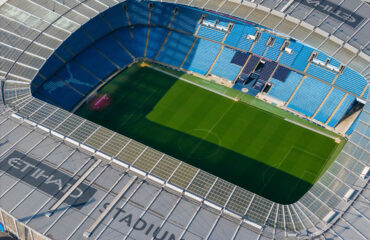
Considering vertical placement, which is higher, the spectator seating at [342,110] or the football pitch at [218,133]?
the spectator seating at [342,110]

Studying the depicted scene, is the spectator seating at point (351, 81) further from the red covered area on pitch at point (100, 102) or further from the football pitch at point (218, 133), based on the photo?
the red covered area on pitch at point (100, 102)

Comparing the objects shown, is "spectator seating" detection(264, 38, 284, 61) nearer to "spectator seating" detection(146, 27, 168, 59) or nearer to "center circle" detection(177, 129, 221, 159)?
"center circle" detection(177, 129, 221, 159)

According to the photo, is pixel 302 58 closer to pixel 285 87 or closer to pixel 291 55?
pixel 291 55

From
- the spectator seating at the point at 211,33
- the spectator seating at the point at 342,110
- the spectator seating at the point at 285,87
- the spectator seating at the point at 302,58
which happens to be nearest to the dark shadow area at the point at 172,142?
the spectator seating at the point at 211,33

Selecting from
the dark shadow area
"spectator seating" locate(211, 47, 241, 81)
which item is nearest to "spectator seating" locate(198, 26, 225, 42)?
"spectator seating" locate(211, 47, 241, 81)

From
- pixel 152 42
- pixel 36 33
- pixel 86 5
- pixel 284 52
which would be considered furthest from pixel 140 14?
pixel 284 52

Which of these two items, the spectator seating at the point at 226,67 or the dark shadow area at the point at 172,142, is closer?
the dark shadow area at the point at 172,142
